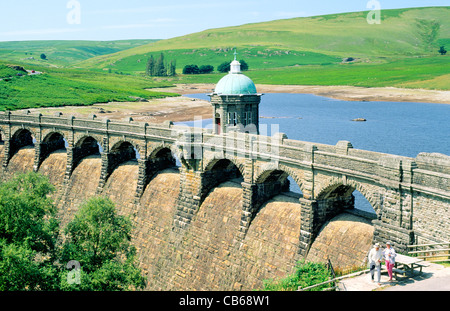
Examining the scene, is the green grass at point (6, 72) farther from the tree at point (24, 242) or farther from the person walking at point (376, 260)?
the person walking at point (376, 260)

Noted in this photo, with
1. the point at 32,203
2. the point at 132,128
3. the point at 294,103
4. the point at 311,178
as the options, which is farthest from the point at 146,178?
the point at 294,103

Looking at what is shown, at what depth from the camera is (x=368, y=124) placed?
126 m

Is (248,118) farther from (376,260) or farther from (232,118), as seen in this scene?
(376,260)

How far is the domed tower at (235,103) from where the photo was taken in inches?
2231

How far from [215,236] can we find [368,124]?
85119 mm

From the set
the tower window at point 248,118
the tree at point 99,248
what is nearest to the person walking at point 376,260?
the tree at point 99,248

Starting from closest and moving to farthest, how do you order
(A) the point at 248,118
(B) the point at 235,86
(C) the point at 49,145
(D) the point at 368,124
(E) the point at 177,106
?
(B) the point at 235,86 → (A) the point at 248,118 → (C) the point at 49,145 → (D) the point at 368,124 → (E) the point at 177,106

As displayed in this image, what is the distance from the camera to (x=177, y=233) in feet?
180

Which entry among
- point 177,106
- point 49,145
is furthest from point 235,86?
point 177,106

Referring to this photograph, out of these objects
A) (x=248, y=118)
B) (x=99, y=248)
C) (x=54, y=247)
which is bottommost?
(x=99, y=248)

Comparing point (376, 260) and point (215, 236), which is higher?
point (376, 260)
